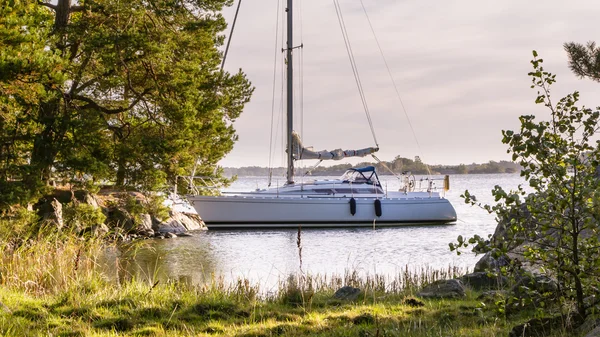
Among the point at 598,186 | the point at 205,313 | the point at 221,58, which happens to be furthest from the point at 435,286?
the point at 221,58

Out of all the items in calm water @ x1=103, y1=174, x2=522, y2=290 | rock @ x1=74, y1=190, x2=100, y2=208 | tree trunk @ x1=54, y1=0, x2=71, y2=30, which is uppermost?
tree trunk @ x1=54, y1=0, x2=71, y2=30

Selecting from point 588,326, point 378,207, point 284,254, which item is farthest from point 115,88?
point 588,326

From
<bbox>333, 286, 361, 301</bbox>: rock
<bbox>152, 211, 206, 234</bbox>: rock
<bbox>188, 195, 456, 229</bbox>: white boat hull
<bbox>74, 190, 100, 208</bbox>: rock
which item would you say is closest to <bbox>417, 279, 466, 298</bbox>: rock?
<bbox>333, 286, 361, 301</bbox>: rock

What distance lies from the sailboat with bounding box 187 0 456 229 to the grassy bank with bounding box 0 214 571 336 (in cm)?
2013

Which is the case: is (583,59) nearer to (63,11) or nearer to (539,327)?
(539,327)

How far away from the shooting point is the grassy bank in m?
6.25

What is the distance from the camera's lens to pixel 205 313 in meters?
7.31

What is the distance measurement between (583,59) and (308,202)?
1933 centimetres

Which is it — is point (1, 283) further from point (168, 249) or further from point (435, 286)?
point (168, 249)

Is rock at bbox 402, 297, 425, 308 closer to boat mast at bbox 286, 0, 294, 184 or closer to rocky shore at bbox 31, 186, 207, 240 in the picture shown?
rocky shore at bbox 31, 186, 207, 240

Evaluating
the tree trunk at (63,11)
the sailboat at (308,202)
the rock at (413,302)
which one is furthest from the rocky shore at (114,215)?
the rock at (413,302)

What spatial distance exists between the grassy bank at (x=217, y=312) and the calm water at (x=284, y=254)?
400 centimetres

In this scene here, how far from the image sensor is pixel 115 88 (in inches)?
779

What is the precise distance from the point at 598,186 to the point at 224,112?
22633 millimetres
